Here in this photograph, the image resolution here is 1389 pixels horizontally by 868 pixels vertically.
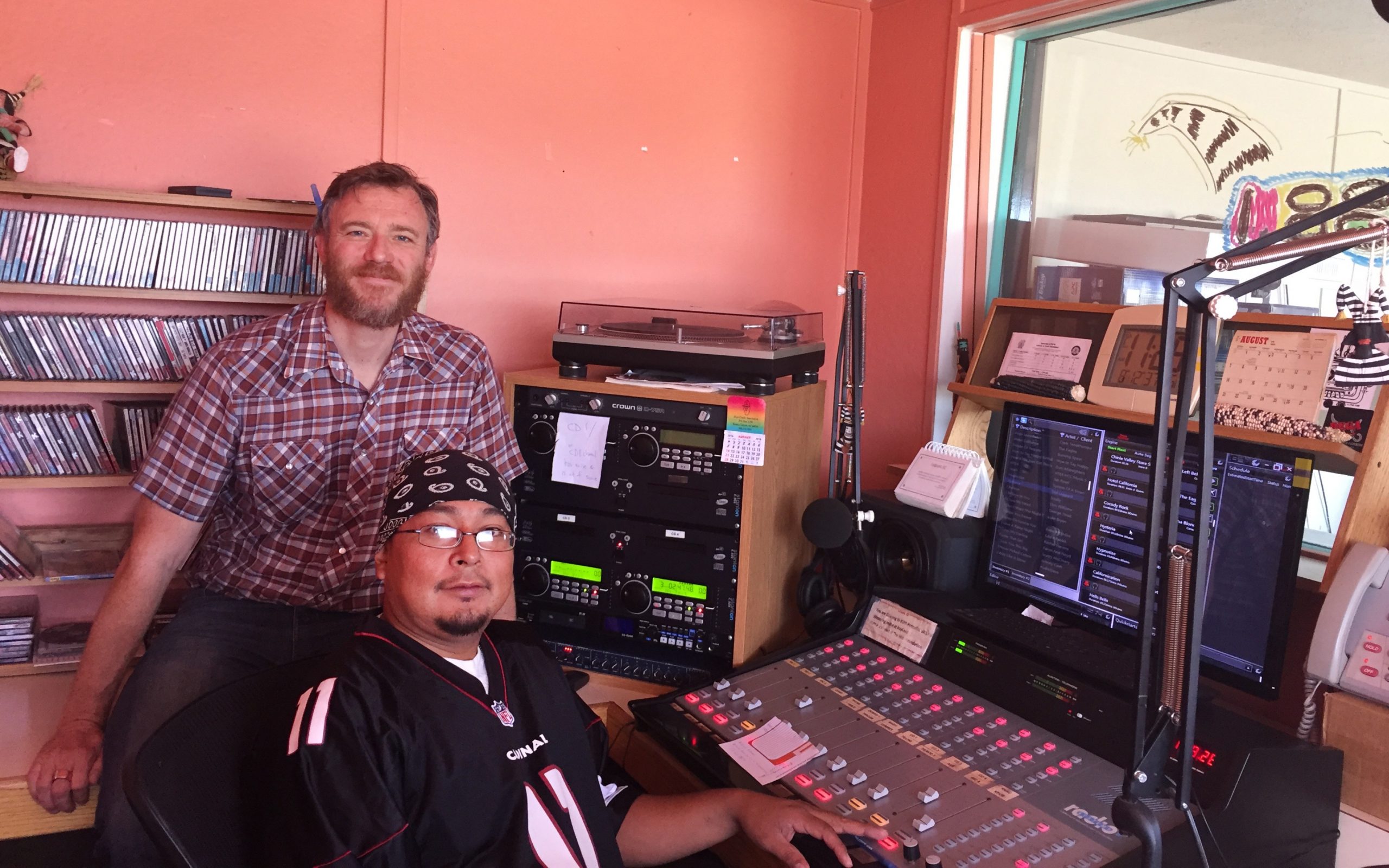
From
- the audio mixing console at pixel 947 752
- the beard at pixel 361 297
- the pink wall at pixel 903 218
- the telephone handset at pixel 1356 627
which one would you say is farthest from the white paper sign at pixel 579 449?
the telephone handset at pixel 1356 627

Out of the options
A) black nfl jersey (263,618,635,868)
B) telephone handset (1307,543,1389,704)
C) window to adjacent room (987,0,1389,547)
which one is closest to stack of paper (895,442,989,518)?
window to adjacent room (987,0,1389,547)

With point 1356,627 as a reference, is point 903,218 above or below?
above

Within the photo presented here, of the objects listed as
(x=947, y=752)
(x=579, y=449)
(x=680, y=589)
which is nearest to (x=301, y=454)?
(x=579, y=449)

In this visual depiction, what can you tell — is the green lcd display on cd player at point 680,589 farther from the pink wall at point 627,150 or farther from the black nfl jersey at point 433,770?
the pink wall at point 627,150

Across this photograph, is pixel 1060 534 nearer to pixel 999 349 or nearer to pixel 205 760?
pixel 999 349

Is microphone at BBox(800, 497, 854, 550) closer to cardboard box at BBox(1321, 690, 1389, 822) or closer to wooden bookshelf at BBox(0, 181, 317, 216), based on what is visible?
cardboard box at BBox(1321, 690, 1389, 822)

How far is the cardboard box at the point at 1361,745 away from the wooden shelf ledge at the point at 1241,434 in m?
0.32

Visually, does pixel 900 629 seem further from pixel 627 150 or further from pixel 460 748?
pixel 627 150

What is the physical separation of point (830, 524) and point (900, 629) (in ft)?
0.84

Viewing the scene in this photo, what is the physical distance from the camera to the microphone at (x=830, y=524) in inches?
76.1

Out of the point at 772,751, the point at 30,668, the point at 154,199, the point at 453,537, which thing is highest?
the point at 154,199

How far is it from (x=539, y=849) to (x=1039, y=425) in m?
1.11

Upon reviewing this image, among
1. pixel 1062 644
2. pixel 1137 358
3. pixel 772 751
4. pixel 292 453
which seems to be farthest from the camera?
pixel 292 453

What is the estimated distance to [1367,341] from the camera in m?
1.15
